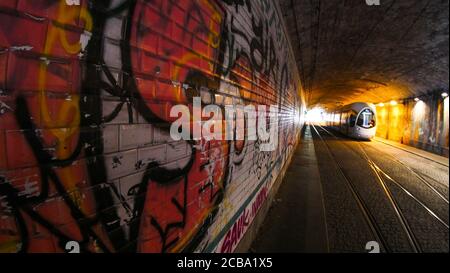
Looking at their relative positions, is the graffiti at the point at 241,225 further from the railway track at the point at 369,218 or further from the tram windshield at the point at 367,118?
the tram windshield at the point at 367,118

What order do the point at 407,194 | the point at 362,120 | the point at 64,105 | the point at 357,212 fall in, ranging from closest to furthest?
the point at 64,105, the point at 357,212, the point at 407,194, the point at 362,120

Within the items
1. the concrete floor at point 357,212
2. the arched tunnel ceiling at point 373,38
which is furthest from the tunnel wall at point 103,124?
the arched tunnel ceiling at point 373,38

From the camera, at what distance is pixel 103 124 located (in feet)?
4.39

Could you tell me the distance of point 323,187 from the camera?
780 centimetres

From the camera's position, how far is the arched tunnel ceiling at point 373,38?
264 inches

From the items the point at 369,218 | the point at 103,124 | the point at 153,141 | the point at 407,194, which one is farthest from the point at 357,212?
the point at 103,124

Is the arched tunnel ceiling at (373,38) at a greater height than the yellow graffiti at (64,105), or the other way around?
the arched tunnel ceiling at (373,38)

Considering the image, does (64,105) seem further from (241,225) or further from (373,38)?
(373,38)

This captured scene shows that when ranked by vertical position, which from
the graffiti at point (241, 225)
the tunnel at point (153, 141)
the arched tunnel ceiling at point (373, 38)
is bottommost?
the graffiti at point (241, 225)

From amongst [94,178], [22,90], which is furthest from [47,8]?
[94,178]

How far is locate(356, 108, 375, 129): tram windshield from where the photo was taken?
2022cm

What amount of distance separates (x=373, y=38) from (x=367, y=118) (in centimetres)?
1297

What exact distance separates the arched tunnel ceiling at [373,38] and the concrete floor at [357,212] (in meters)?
5.18

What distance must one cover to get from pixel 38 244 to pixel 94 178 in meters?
0.38
